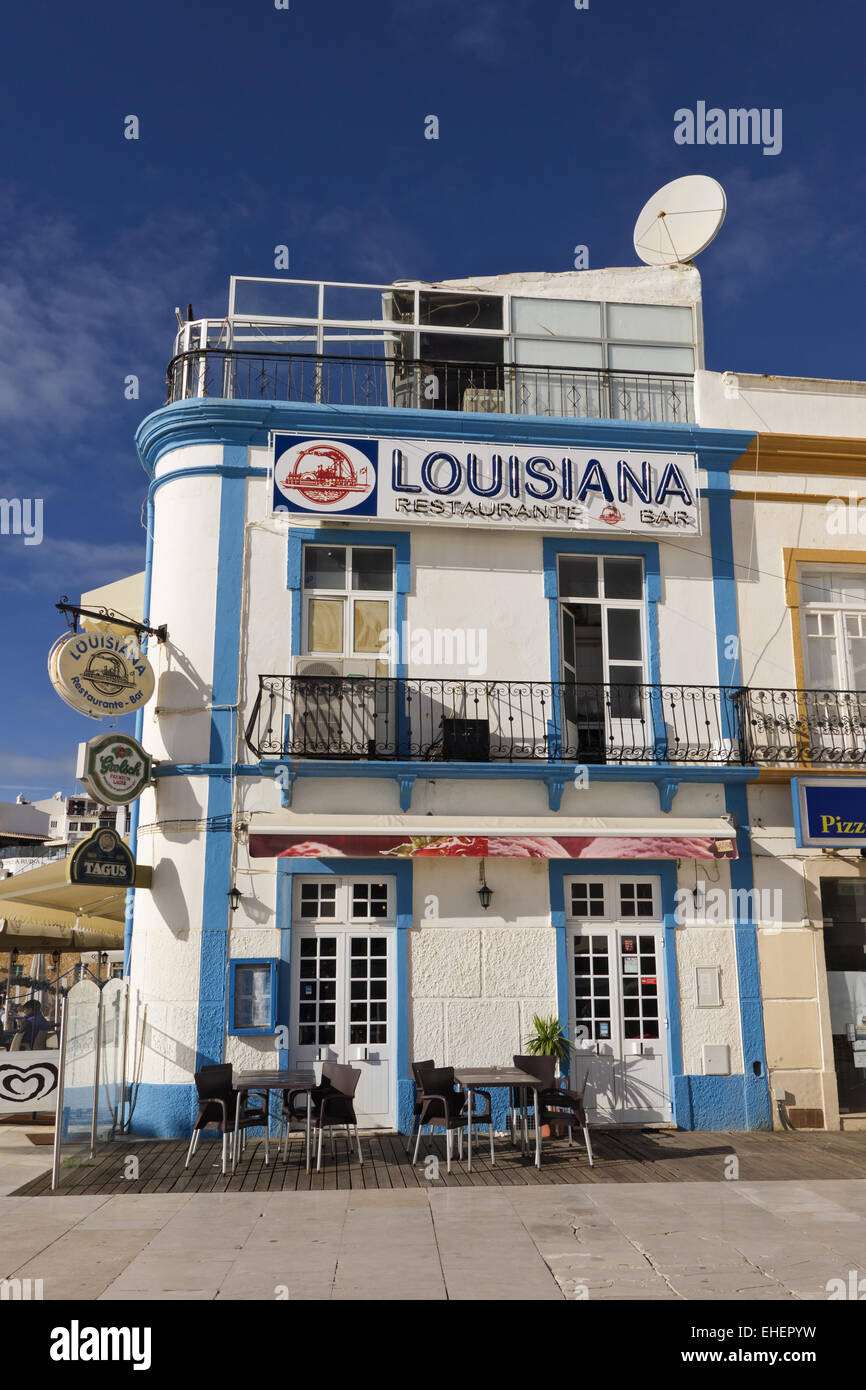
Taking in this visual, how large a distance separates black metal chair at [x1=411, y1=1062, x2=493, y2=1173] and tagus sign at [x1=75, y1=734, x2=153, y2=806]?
4.28 metres

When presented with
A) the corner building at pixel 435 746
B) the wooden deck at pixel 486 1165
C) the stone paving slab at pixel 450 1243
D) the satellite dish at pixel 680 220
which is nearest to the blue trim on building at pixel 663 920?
the corner building at pixel 435 746

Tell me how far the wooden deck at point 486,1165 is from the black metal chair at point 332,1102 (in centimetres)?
38

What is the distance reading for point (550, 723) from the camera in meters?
12.8

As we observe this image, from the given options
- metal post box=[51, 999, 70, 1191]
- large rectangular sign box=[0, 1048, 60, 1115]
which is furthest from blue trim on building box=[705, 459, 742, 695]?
large rectangular sign box=[0, 1048, 60, 1115]

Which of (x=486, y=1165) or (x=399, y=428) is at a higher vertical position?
(x=399, y=428)

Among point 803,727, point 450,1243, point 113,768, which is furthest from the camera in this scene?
point 803,727

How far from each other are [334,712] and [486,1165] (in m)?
5.01

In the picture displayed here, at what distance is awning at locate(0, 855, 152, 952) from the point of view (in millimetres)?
12773

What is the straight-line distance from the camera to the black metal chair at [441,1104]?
10.1m

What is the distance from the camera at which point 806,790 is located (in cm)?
1259

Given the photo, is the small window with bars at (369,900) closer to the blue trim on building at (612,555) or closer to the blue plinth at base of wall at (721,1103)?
the blue trim on building at (612,555)

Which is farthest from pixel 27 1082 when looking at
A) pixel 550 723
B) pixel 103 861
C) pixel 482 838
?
pixel 550 723

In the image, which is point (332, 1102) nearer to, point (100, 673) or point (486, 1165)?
point (486, 1165)

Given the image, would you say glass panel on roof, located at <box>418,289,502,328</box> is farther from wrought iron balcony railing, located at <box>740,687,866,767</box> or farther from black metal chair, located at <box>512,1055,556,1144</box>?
black metal chair, located at <box>512,1055,556,1144</box>
